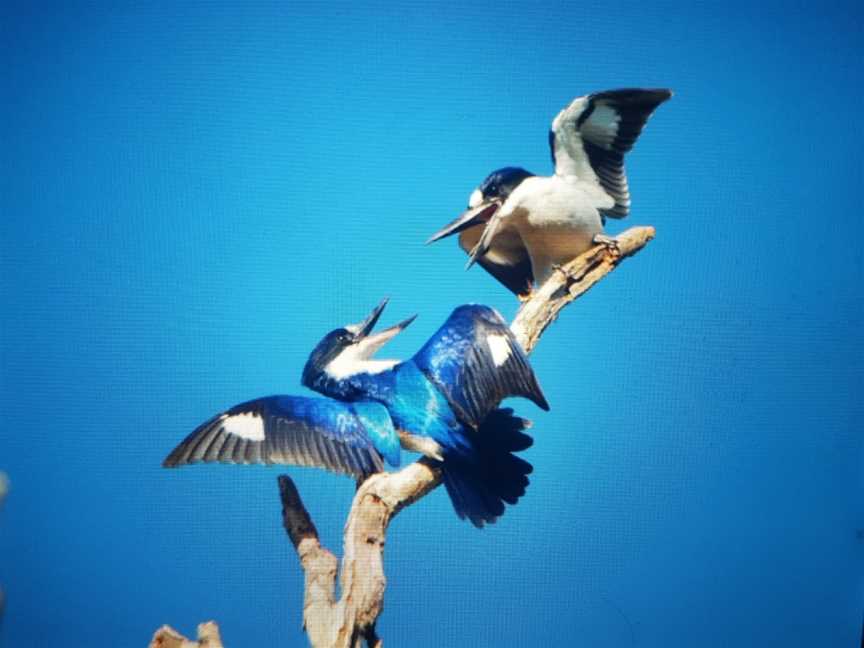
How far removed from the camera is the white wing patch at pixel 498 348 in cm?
137

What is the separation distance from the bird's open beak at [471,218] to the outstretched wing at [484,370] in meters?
0.21

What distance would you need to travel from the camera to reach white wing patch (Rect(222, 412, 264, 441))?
1369 millimetres

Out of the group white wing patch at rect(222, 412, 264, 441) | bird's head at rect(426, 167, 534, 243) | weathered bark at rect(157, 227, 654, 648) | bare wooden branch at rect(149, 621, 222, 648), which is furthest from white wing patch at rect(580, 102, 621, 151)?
bare wooden branch at rect(149, 621, 222, 648)

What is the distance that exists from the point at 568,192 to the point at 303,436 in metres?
0.67

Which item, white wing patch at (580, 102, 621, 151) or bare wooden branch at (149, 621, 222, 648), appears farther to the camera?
white wing patch at (580, 102, 621, 151)

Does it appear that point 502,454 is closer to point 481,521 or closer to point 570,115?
point 481,521

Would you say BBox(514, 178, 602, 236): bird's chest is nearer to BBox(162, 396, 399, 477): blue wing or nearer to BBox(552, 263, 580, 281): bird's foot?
BBox(552, 263, 580, 281): bird's foot

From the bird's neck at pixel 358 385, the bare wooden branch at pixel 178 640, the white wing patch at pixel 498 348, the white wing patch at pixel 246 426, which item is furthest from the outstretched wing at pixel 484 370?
the bare wooden branch at pixel 178 640

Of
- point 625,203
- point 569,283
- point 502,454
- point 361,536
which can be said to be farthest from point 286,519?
point 625,203

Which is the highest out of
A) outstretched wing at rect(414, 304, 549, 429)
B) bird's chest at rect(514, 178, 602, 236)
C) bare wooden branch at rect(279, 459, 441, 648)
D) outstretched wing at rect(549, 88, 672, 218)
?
outstretched wing at rect(549, 88, 672, 218)

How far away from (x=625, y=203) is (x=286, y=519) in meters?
0.88

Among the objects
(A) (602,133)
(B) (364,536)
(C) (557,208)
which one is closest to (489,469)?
(B) (364,536)

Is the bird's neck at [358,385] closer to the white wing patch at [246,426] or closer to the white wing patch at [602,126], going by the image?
the white wing patch at [246,426]

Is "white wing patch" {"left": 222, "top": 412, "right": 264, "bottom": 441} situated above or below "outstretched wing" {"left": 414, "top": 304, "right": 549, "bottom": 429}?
above
